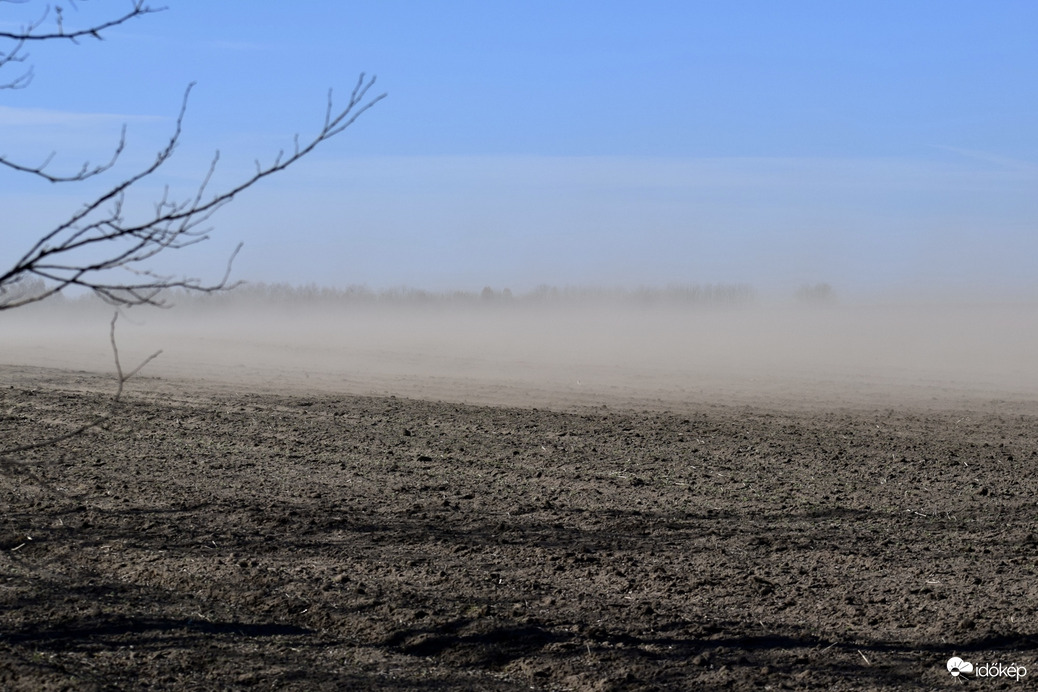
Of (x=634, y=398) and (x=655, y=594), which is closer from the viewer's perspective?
(x=655, y=594)

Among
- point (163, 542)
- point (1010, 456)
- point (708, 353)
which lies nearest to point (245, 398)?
point (163, 542)

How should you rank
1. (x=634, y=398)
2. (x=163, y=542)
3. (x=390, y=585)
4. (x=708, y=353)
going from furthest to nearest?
(x=708, y=353), (x=634, y=398), (x=163, y=542), (x=390, y=585)

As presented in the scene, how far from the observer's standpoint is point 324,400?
17031 mm

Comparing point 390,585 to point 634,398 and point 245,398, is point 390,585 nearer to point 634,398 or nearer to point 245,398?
point 245,398

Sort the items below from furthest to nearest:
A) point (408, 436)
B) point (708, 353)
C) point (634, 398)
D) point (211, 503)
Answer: point (708, 353) < point (634, 398) < point (408, 436) < point (211, 503)

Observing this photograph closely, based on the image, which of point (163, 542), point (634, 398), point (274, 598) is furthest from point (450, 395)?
point (274, 598)

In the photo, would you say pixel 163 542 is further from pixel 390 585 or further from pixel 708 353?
pixel 708 353

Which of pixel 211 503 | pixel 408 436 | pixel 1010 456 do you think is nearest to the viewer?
pixel 211 503

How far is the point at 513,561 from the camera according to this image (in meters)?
Result: 7.31

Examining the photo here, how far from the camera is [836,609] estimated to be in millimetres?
6230

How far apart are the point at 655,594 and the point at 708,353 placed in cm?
2957

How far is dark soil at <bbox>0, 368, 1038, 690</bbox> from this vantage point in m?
5.52

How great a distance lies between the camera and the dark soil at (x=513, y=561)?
5.52 m

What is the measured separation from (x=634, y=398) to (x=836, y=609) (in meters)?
13.5
